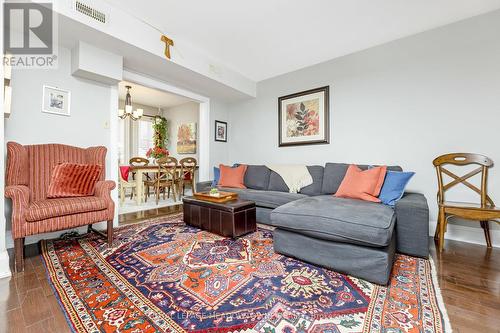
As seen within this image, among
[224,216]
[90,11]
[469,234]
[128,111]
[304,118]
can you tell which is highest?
[90,11]

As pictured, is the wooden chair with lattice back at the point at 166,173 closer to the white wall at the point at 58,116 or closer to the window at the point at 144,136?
the white wall at the point at 58,116

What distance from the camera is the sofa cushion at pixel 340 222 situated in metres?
1.54

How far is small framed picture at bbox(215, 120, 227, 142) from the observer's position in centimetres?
474

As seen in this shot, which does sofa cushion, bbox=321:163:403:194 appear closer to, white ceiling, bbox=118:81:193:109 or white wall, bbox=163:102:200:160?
white ceiling, bbox=118:81:193:109

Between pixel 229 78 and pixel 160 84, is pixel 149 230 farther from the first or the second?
pixel 229 78

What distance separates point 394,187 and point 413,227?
19.0 inches

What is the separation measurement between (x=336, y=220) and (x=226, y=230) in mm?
1246

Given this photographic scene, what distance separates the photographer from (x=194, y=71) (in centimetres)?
325

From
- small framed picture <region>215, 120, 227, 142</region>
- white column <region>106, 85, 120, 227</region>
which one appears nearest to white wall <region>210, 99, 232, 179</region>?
small framed picture <region>215, 120, 227, 142</region>

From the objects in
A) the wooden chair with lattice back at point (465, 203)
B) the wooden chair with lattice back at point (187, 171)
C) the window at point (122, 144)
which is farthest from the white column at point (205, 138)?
the wooden chair with lattice back at point (465, 203)

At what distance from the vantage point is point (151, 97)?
227 inches

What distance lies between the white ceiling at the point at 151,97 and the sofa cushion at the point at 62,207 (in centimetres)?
334

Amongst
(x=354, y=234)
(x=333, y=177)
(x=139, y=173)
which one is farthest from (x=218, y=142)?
(x=354, y=234)

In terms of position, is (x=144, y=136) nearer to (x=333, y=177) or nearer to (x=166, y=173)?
(x=166, y=173)
